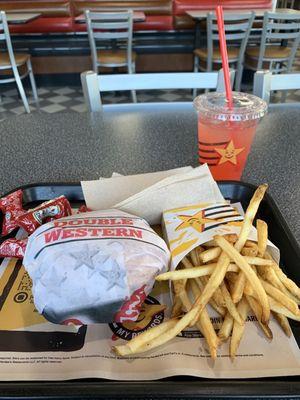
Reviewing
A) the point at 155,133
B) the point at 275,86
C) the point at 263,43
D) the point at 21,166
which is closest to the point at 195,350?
the point at 21,166

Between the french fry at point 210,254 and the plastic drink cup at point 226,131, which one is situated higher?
the plastic drink cup at point 226,131

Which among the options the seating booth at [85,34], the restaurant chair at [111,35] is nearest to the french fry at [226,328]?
the restaurant chair at [111,35]

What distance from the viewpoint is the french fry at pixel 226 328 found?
563 mm

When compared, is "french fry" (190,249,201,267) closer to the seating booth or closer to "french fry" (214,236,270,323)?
"french fry" (214,236,270,323)

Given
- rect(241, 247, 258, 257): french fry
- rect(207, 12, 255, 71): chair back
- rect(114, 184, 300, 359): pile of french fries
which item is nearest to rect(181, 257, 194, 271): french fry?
rect(114, 184, 300, 359): pile of french fries

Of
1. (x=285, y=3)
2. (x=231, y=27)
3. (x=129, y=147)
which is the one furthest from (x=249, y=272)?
(x=285, y=3)

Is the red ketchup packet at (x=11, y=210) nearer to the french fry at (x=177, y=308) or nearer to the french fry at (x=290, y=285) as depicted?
the french fry at (x=177, y=308)

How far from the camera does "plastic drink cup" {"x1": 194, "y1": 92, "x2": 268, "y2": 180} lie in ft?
3.07

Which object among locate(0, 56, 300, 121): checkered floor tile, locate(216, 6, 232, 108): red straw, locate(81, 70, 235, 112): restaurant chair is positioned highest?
locate(216, 6, 232, 108): red straw

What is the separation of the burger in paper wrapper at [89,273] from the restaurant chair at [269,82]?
120 centimetres

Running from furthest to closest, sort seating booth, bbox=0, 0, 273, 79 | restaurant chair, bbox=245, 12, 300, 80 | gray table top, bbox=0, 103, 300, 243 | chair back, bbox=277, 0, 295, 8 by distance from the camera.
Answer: chair back, bbox=277, 0, 295, 8 → seating booth, bbox=0, 0, 273, 79 → restaurant chair, bbox=245, 12, 300, 80 → gray table top, bbox=0, 103, 300, 243

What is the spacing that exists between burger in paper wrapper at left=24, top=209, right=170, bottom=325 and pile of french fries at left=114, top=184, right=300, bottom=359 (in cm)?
5

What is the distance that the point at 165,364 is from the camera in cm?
55

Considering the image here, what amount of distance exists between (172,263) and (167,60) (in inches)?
204
